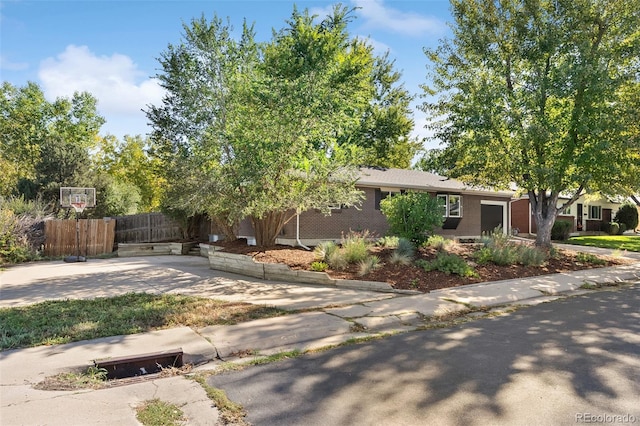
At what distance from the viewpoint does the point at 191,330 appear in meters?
5.86

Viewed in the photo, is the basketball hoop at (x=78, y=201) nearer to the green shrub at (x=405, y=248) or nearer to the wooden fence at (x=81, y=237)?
the wooden fence at (x=81, y=237)

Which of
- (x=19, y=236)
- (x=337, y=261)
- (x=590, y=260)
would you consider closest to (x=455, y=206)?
(x=590, y=260)

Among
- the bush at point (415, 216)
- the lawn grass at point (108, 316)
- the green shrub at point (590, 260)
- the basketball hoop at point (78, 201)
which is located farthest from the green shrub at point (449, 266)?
the basketball hoop at point (78, 201)

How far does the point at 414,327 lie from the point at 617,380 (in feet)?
9.11

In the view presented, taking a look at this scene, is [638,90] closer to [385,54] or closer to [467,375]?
[467,375]

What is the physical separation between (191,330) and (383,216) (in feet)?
47.6

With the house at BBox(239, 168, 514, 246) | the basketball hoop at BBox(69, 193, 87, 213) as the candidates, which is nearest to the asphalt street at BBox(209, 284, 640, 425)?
the house at BBox(239, 168, 514, 246)

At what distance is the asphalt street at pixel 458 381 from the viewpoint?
3.49 meters

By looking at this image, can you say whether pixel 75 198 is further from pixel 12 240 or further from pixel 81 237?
pixel 12 240

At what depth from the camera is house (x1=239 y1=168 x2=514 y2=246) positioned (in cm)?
1762

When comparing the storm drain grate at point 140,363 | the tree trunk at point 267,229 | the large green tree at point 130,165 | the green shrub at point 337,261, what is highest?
the large green tree at point 130,165

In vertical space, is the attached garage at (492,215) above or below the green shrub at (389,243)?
above

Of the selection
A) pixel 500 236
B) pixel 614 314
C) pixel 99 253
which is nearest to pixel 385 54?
pixel 500 236

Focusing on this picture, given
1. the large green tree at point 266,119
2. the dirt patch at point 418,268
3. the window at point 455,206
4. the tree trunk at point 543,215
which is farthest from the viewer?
the window at point 455,206
